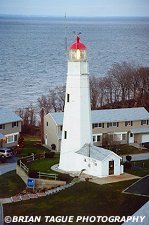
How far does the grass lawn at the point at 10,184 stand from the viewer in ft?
49.4

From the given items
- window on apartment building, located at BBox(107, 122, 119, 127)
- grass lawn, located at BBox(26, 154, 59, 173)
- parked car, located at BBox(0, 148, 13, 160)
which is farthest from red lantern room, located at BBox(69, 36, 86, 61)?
window on apartment building, located at BBox(107, 122, 119, 127)

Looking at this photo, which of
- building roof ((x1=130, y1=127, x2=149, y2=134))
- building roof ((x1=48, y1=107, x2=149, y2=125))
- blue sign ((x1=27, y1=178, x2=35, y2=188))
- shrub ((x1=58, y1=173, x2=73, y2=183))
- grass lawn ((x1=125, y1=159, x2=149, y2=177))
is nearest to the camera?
blue sign ((x1=27, y1=178, x2=35, y2=188))

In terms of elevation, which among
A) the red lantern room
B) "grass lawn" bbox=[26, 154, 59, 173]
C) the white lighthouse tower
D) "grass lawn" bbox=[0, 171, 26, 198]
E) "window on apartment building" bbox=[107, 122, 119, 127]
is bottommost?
"grass lawn" bbox=[0, 171, 26, 198]

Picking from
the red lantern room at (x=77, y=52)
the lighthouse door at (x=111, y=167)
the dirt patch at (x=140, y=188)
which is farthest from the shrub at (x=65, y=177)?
the red lantern room at (x=77, y=52)

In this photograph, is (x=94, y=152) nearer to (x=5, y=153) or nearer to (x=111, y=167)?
(x=111, y=167)

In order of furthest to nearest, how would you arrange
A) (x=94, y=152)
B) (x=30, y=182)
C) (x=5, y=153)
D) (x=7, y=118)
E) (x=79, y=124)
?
1. (x=7, y=118)
2. (x=5, y=153)
3. (x=79, y=124)
4. (x=94, y=152)
5. (x=30, y=182)

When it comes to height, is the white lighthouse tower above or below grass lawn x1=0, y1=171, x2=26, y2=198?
above

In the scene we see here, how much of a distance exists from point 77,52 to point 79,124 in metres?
2.35

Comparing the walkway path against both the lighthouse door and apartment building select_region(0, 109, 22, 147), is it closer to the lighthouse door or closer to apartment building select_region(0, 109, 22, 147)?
the lighthouse door

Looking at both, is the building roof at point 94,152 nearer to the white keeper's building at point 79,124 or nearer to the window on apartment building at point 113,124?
the white keeper's building at point 79,124

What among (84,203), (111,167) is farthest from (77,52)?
(84,203)

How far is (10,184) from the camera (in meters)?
16.1

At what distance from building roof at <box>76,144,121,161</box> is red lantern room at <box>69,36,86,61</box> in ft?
9.43

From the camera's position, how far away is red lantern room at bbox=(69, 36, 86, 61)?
16.8m
